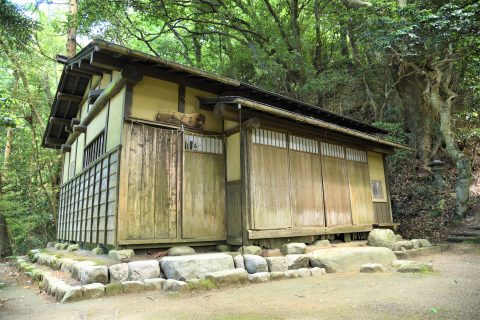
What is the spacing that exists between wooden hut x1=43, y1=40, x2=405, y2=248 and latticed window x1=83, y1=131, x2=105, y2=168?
0.08m

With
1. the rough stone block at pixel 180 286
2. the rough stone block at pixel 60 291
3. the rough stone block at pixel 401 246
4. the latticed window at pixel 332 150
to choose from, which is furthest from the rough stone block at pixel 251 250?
the rough stone block at pixel 401 246

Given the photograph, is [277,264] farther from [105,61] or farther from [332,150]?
[105,61]

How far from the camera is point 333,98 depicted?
1927 centimetres

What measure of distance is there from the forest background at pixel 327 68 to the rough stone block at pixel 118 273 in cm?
818

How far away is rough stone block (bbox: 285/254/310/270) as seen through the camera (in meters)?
7.17

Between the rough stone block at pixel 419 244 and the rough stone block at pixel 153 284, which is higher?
the rough stone block at pixel 419 244

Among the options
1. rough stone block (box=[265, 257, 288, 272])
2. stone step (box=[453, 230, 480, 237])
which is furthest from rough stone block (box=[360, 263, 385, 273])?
stone step (box=[453, 230, 480, 237])

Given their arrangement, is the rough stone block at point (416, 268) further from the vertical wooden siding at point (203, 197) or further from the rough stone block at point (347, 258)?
the vertical wooden siding at point (203, 197)

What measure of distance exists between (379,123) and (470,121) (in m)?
4.58

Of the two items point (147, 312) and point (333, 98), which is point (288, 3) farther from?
point (147, 312)

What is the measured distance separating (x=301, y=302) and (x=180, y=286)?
2008 millimetres

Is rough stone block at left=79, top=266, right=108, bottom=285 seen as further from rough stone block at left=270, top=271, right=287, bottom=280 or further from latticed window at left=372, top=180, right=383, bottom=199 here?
latticed window at left=372, top=180, right=383, bottom=199

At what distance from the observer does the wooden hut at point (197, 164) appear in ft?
24.9

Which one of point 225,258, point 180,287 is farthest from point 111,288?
point 225,258
